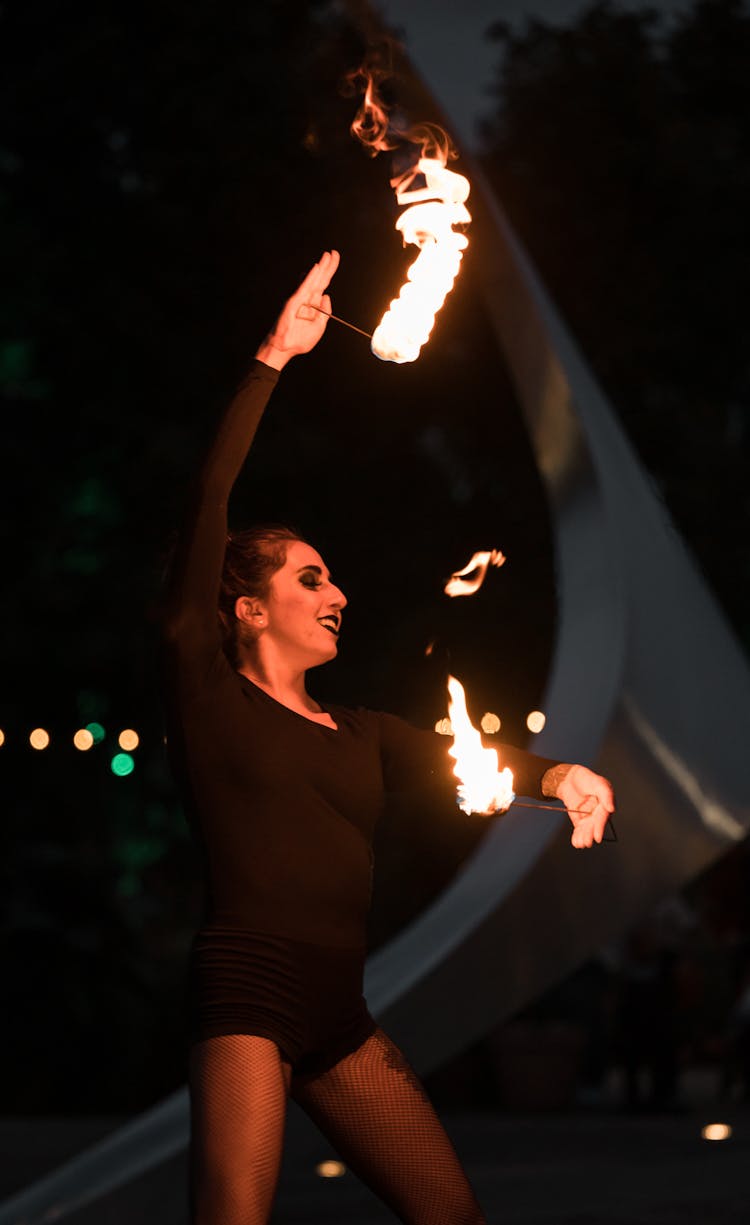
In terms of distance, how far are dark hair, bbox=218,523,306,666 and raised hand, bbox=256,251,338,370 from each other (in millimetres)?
324

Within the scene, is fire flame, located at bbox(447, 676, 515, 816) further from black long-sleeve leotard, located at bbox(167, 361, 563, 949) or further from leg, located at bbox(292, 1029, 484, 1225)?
leg, located at bbox(292, 1029, 484, 1225)

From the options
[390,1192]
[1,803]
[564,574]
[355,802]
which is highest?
[1,803]

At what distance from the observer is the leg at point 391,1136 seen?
10.8 feet

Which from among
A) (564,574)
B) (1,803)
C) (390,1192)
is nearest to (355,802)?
(390,1192)

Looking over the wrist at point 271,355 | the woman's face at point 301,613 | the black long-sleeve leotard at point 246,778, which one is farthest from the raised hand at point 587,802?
the wrist at point 271,355

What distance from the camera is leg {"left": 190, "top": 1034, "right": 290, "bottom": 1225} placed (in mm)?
3072

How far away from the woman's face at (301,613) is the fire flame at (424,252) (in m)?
0.58

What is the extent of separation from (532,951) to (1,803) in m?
8.63

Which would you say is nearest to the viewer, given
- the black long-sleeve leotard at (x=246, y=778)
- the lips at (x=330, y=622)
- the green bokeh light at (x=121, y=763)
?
the black long-sleeve leotard at (x=246, y=778)

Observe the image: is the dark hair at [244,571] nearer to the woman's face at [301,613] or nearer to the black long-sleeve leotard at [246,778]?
the woman's face at [301,613]

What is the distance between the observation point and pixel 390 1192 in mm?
3303

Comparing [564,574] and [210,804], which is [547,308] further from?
[210,804]

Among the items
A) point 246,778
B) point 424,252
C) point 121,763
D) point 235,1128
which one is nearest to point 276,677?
point 246,778

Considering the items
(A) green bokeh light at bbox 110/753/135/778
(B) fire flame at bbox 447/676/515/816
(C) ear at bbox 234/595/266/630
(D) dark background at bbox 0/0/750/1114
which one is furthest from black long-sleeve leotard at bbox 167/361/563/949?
(D) dark background at bbox 0/0/750/1114
